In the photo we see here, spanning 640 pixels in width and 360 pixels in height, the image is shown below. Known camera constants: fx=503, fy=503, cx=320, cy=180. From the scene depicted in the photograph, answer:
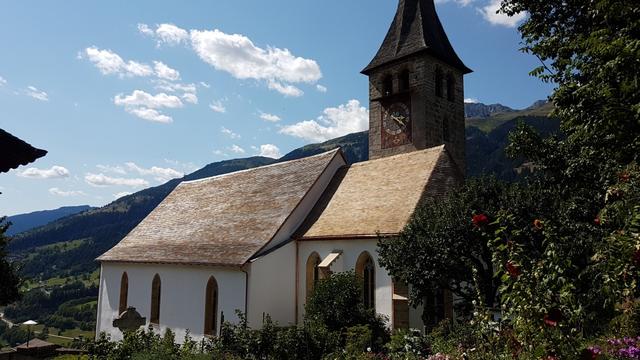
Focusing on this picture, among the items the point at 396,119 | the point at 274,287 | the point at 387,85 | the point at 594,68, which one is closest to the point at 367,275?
the point at 274,287

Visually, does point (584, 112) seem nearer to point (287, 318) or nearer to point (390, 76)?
point (287, 318)

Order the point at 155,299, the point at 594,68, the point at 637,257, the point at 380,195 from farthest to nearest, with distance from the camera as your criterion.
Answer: the point at 155,299
the point at 380,195
the point at 594,68
the point at 637,257

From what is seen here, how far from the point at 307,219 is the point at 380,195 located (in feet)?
13.6

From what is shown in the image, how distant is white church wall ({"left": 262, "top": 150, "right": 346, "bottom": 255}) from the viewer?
78.2ft

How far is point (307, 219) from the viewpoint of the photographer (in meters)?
25.1

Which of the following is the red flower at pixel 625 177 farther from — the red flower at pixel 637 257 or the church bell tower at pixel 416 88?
the church bell tower at pixel 416 88

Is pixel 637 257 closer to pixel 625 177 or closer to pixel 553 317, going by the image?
pixel 553 317

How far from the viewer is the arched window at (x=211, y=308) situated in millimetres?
23812

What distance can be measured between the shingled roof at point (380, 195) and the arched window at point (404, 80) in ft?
28.1

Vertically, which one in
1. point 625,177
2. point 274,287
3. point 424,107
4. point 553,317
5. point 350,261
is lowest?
point 274,287

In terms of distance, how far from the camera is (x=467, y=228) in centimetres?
1595

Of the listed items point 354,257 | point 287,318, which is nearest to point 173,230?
point 287,318

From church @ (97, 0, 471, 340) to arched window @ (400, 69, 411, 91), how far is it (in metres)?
0.08

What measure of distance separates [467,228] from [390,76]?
64.7ft
